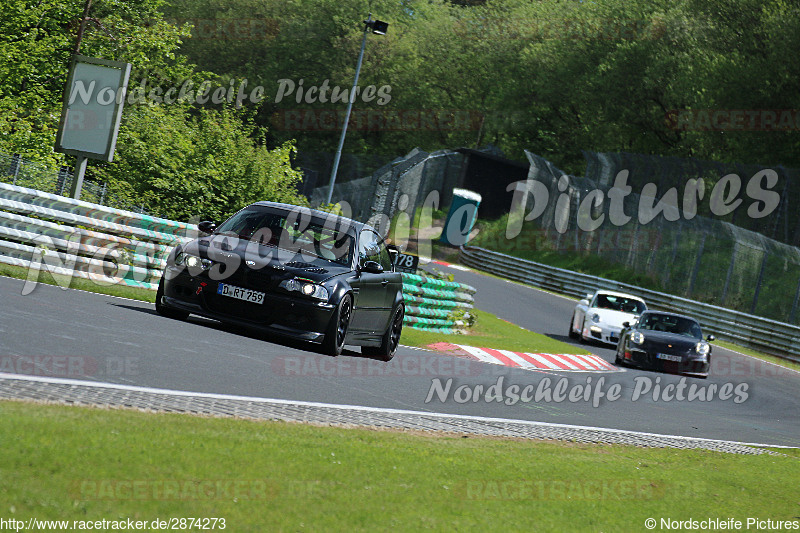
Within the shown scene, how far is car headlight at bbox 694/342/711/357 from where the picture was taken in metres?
19.5

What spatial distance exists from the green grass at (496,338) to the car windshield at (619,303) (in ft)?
5.36

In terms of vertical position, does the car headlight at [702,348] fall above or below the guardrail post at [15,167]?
below

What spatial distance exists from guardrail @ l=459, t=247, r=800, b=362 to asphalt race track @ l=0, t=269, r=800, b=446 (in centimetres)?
1375

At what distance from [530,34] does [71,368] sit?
7762 cm

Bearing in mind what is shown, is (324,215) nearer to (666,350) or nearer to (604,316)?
(666,350)

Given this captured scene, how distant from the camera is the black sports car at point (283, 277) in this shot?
36.9ft

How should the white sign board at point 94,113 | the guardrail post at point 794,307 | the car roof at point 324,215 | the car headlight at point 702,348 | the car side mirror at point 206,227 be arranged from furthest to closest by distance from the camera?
the guardrail post at point 794,307 < the car headlight at point 702,348 < the white sign board at point 94,113 < the car roof at point 324,215 < the car side mirror at point 206,227

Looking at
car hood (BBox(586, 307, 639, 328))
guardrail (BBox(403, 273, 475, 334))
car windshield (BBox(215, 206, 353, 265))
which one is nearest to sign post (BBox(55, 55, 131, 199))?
car windshield (BBox(215, 206, 353, 265))

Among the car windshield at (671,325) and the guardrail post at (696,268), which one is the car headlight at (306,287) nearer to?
the car windshield at (671,325)

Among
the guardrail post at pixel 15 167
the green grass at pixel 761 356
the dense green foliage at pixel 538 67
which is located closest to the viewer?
the guardrail post at pixel 15 167

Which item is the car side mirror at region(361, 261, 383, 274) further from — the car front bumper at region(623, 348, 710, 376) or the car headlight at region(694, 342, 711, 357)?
the car headlight at region(694, 342, 711, 357)

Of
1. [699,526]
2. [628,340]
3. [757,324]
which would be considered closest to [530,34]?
[757,324]

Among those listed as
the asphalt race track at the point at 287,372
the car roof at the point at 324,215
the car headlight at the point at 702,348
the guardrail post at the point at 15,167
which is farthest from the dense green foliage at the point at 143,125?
the car roof at the point at 324,215
